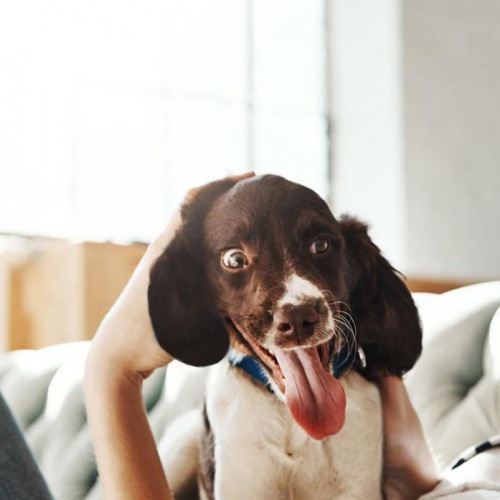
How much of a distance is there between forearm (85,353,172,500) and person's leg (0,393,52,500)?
26 cm

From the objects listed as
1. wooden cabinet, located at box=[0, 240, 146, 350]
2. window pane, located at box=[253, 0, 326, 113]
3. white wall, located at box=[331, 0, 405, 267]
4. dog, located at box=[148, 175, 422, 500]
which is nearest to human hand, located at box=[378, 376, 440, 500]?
dog, located at box=[148, 175, 422, 500]

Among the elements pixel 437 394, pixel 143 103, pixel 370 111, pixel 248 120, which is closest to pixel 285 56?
pixel 248 120

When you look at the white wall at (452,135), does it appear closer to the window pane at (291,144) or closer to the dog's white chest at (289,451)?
the window pane at (291,144)

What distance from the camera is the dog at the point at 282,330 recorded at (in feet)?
1.88

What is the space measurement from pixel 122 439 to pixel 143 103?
45.5 inches

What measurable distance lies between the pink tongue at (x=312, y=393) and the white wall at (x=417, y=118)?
0.71 meters

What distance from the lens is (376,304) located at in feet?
2.03

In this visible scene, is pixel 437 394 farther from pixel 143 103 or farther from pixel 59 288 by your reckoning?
pixel 143 103

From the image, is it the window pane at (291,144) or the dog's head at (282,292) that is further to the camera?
the window pane at (291,144)

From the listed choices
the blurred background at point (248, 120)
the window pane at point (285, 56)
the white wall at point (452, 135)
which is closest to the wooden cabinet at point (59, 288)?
the blurred background at point (248, 120)

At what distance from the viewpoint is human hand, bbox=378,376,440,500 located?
633 mm

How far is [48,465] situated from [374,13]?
109 centimetres

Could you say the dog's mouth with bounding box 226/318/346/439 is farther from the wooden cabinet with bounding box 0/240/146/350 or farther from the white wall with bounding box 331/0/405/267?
the white wall with bounding box 331/0/405/267

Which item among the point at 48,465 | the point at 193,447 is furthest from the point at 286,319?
the point at 48,465
